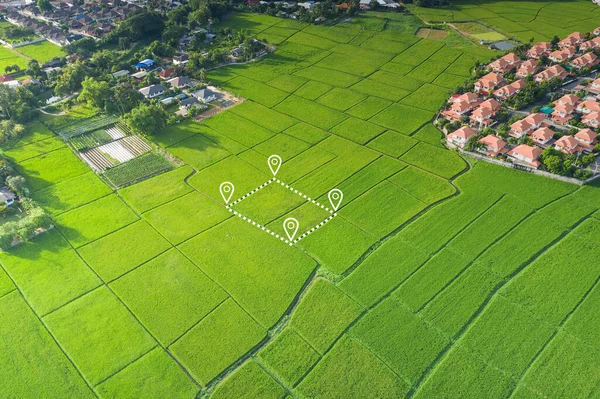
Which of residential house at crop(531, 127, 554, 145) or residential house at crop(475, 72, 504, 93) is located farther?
residential house at crop(475, 72, 504, 93)

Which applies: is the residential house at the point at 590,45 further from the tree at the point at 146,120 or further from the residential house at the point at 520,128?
the tree at the point at 146,120

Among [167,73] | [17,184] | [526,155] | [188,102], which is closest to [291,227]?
[526,155]

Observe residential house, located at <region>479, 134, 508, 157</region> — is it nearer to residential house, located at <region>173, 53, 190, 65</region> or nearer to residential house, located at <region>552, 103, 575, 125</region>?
residential house, located at <region>552, 103, 575, 125</region>

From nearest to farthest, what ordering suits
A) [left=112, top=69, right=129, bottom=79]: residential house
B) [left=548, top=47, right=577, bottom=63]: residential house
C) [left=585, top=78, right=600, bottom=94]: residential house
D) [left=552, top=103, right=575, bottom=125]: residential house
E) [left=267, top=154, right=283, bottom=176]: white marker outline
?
[left=267, top=154, right=283, bottom=176]: white marker outline → [left=552, top=103, right=575, bottom=125]: residential house → [left=585, top=78, right=600, bottom=94]: residential house → [left=548, top=47, right=577, bottom=63]: residential house → [left=112, top=69, right=129, bottom=79]: residential house

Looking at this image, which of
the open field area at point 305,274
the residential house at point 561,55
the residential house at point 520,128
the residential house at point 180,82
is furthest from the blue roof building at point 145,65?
the residential house at point 561,55

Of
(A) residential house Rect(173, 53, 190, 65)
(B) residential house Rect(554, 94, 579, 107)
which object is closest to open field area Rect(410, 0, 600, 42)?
(B) residential house Rect(554, 94, 579, 107)

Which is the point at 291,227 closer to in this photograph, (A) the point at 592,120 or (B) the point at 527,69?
(A) the point at 592,120
